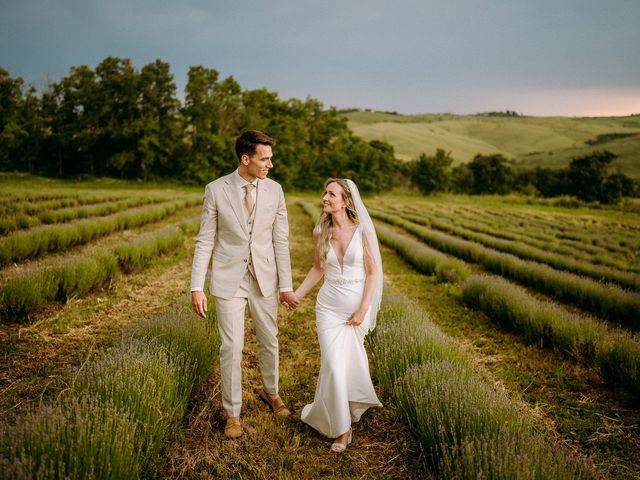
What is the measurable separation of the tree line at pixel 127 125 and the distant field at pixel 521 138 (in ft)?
166

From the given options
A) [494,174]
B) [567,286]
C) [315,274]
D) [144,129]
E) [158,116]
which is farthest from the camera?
[494,174]

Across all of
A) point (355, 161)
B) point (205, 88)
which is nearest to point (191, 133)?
point (205, 88)

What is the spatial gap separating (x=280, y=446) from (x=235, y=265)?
143cm

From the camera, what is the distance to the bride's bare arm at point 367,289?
2.79 metres

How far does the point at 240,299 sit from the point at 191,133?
141ft

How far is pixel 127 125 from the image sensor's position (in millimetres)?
37594

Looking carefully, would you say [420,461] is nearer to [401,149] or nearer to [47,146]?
[47,146]

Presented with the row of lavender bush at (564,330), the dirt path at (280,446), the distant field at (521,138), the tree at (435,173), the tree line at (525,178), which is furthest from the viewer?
the distant field at (521,138)

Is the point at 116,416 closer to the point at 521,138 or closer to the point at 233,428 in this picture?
the point at 233,428

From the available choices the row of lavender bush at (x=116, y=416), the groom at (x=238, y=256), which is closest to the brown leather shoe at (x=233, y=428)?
the groom at (x=238, y=256)

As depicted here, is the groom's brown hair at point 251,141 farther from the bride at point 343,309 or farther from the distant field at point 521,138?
the distant field at point 521,138

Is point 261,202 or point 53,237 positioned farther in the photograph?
point 53,237

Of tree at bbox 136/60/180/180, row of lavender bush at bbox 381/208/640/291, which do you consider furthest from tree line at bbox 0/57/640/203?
row of lavender bush at bbox 381/208/640/291

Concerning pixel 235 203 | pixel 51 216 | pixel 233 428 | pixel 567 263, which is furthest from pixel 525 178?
pixel 233 428
